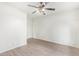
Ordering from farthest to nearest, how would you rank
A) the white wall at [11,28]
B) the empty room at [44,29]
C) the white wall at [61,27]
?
the white wall at [61,27], the white wall at [11,28], the empty room at [44,29]

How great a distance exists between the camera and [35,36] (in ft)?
22.8

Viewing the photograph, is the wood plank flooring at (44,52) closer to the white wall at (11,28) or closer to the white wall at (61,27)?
the white wall at (11,28)

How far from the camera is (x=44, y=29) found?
607 cm

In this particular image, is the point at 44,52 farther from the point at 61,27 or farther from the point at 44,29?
the point at 44,29

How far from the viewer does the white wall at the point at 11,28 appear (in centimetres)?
370

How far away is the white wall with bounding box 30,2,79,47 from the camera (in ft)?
14.2

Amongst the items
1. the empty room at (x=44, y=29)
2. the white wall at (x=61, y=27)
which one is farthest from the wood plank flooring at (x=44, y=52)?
the white wall at (x=61, y=27)

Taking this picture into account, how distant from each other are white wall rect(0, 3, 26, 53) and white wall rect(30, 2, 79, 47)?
72.2 inches

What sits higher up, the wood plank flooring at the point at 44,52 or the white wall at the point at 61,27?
the white wall at the point at 61,27

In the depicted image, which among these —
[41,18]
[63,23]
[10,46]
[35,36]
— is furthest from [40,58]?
[35,36]

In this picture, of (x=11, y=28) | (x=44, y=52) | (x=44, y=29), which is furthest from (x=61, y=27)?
(x=11, y=28)

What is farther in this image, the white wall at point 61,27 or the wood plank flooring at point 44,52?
the white wall at point 61,27

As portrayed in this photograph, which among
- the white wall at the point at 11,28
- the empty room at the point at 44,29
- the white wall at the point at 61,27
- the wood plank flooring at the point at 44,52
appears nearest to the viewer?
the wood plank flooring at the point at 44,52

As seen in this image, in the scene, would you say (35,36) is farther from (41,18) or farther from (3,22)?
(3,22)
